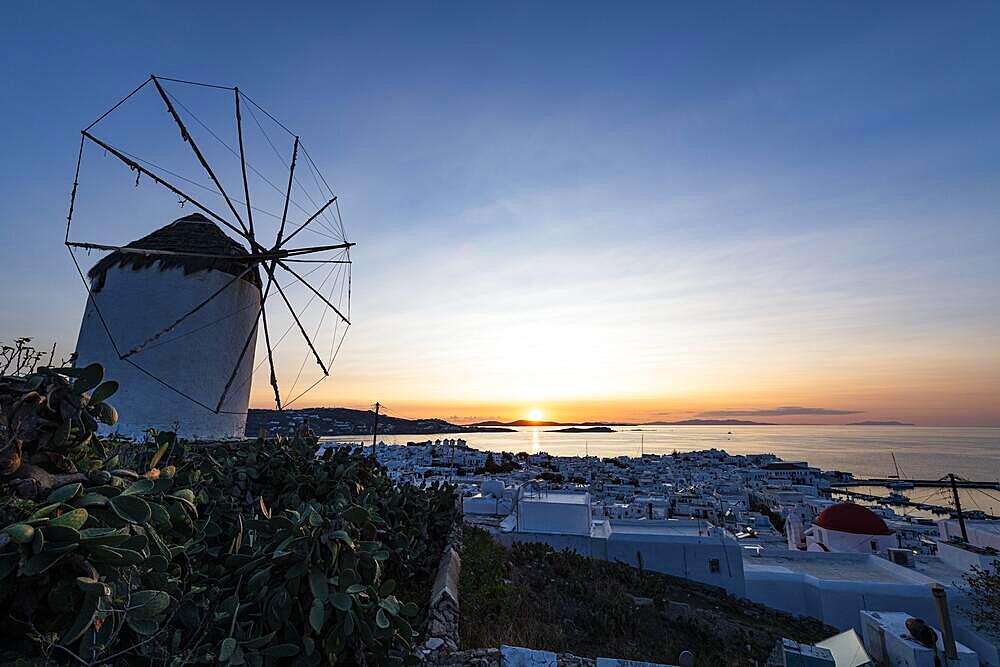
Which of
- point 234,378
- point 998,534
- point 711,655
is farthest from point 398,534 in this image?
point 998,534

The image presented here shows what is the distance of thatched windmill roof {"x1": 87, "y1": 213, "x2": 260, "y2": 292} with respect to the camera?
29.5 feet

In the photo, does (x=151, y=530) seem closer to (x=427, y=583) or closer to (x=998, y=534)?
(x=427, y=583)

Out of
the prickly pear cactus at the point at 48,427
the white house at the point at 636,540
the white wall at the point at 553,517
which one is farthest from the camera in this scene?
the white wall at the point at 553,517

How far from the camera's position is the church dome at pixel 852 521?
779 inches

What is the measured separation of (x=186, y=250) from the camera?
30.8 ft

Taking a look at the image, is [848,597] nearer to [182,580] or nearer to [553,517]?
[553,517]

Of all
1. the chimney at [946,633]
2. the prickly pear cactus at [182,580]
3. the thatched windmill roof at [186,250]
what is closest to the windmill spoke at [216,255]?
the thatched windmill roof at [186,250]

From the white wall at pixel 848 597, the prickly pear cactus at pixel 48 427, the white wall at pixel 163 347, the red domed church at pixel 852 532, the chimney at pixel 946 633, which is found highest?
the white wall at pixel 163 347

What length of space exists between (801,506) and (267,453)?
4040cm

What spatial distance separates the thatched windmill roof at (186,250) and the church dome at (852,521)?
24032 mm

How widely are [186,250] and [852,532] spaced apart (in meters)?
25.4

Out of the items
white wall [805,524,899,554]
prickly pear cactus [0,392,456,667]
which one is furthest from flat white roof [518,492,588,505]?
prickly pear cactus [0,392,456,667]

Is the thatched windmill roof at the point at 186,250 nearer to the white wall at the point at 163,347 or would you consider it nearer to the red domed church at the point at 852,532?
the white wall at the point at 163,347

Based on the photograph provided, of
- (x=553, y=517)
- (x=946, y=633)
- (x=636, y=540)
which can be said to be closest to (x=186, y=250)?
(x=946, y=633)
